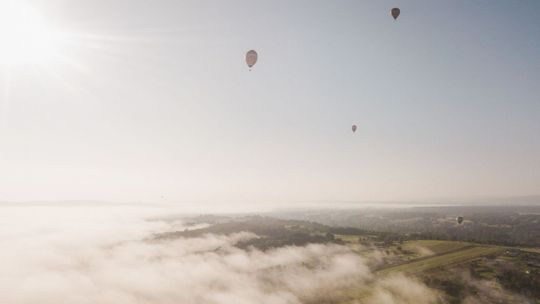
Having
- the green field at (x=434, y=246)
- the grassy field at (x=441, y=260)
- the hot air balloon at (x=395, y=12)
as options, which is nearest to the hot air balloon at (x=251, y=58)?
the hot air balloon at (x=395, y=12)

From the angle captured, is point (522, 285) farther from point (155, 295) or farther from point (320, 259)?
point (155, 295)

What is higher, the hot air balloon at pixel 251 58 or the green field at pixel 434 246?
the hot air balloon at pixel 251 58

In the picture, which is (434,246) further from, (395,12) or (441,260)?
(395,12)

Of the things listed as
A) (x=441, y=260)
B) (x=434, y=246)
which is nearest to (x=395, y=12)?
(x=441, y=260)

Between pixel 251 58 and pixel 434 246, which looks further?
pixel 434 246

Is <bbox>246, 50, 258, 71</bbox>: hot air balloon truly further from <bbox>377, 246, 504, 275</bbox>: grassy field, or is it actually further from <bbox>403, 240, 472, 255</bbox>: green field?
<bbox>403, 240, 472, 255</bbox>: green field

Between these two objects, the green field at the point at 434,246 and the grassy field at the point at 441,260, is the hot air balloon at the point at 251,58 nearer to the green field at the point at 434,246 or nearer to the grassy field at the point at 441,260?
the grassy field at the point at 441,260

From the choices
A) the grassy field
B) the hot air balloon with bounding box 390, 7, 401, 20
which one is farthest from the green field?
the hot air balloon with bounding box 390, 7, 401, 20
